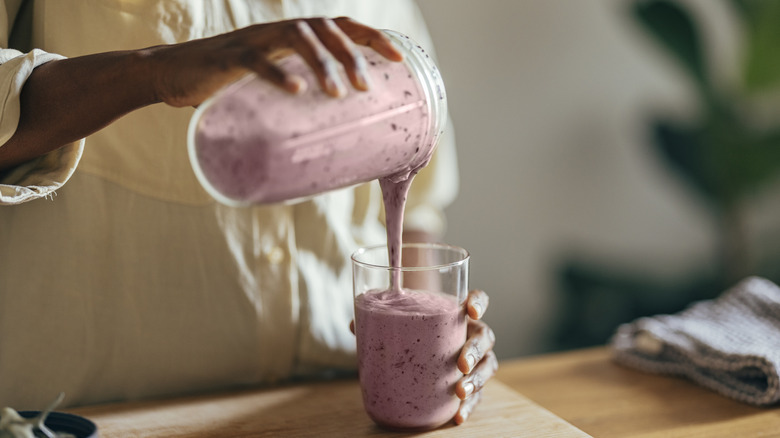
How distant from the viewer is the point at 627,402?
3.28ft

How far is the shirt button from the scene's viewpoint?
1006 mm

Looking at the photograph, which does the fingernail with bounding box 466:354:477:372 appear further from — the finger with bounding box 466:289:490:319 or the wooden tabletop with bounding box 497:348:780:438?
the wooden tabletop with bounding box 497:348:780:438

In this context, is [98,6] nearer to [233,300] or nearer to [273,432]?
[233,300]

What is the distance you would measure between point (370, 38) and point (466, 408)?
0.46 meters

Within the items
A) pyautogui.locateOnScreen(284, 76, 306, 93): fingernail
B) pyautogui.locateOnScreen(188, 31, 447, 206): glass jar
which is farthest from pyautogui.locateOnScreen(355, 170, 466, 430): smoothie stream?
pyautogui.locateOnScreen(284, 76, 306, 93): fingernail

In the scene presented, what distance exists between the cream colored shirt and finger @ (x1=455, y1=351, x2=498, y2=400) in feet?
0.75

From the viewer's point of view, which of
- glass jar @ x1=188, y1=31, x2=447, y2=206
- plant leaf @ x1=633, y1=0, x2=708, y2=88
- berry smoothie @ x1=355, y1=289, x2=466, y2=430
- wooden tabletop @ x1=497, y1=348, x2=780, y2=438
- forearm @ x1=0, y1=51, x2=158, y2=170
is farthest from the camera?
plant leaf @ x1=633, y1=0, x2=708, y2=88

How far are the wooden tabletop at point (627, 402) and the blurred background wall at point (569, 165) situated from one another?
0.93m

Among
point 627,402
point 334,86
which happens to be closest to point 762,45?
point 627,402

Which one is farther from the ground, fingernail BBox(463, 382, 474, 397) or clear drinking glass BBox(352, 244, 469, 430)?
clear drinking glass BBox(352, 244, 469, 430)

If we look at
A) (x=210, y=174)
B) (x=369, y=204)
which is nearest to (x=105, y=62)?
(x=210, y=174)

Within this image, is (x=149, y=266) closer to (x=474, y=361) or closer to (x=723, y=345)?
(x=474, y=361)

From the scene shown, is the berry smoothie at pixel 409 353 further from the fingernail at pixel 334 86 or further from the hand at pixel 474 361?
the fingernail at pixel 334 86

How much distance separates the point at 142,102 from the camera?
710 millimetres
